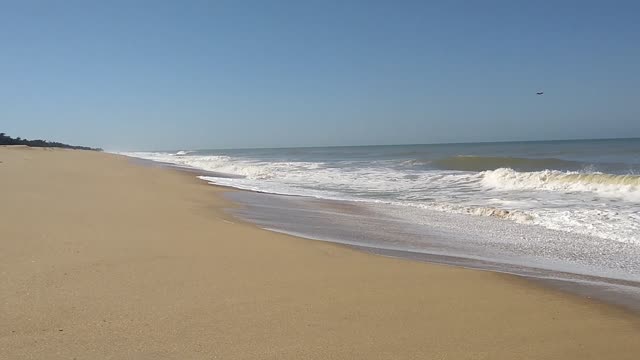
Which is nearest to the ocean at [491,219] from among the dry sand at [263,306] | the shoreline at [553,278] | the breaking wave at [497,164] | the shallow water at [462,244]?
the shallow water at [462,244]

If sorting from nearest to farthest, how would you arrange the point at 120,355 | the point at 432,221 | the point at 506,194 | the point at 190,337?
the point at 120,355 < the point at 190,337 < the point at 432,221 < the point at 506,194

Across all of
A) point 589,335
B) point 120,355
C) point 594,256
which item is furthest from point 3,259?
point 594,256

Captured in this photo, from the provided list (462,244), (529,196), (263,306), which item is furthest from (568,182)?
(263,306)

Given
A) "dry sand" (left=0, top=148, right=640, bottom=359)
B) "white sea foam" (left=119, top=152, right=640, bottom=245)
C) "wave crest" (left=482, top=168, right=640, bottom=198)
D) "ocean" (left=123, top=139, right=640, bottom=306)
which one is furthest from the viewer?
"wave crest" (left=482, top=168, right=640, bottom=198)

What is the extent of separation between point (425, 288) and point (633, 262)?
3303mm

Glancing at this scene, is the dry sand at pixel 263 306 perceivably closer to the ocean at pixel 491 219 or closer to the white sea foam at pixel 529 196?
the ocean at pixel 491 219

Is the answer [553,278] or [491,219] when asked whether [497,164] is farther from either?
[553,278]

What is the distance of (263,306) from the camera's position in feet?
12.1

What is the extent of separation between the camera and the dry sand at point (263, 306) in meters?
3.00

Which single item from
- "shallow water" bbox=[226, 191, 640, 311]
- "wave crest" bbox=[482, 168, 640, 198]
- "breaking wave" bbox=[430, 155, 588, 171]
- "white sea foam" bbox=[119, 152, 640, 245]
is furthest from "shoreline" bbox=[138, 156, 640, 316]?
"breaking wave" bbox=[430, 155, 588, 171]

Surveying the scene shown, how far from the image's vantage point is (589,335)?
11.1 ft

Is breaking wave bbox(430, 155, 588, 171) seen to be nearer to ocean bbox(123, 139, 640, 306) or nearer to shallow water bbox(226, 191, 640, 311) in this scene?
ocean bbox(123, 139, 640, 306)

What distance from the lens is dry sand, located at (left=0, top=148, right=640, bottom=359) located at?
3000 millimetres

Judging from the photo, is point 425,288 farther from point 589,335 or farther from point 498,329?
point 589,335
